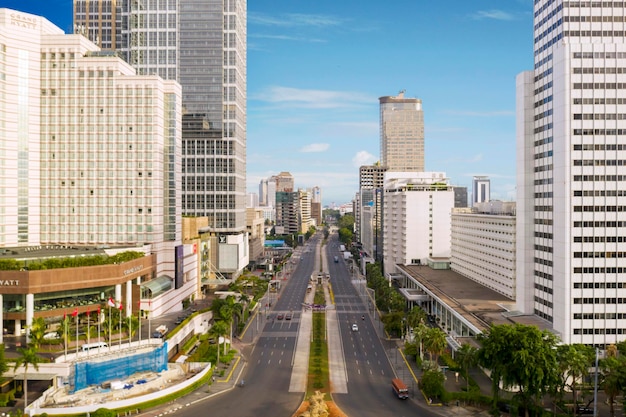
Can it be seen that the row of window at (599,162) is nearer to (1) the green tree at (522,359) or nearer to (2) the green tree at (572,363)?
(1) the green tree at (522,359)

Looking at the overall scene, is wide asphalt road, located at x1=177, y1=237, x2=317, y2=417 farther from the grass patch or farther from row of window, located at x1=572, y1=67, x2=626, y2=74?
row of window, located at x1=572, y1=67, x2=626, y2=74

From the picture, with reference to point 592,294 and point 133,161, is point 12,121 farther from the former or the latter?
point 592,294

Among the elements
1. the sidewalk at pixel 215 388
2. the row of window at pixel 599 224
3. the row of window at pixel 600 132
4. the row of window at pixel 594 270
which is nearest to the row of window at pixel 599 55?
the row of window at pixel 600 132

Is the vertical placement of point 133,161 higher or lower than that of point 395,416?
higher

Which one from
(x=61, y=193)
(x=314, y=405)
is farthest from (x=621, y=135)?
(x=61, y=193)

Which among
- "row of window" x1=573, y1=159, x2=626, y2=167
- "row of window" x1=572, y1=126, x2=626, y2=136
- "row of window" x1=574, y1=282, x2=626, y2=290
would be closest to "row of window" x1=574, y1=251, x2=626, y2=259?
"row of window" x1=574, y1=282, x2=626, y2=290

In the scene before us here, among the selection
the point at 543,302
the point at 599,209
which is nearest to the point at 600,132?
the point at 599,209
